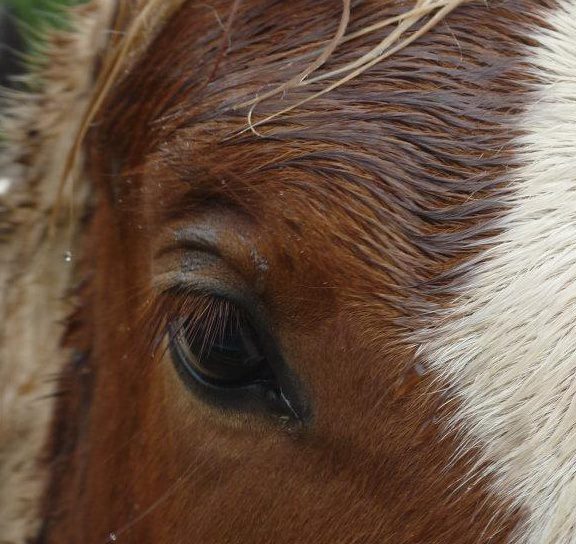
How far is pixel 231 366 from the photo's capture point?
1392mm

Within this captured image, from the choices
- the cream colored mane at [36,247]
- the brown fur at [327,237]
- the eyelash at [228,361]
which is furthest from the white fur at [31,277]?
the eyelash at [228,361]

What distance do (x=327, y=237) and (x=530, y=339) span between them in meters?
0.31

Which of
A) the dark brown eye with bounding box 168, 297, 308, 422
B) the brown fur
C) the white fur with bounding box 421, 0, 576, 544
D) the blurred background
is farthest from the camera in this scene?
the blurred background

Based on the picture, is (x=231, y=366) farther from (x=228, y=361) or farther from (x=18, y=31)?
(x=18, y=31)

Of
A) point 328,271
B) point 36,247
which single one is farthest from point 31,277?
point 328,271

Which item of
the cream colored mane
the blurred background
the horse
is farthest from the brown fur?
the blurred background

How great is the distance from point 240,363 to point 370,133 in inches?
15.4

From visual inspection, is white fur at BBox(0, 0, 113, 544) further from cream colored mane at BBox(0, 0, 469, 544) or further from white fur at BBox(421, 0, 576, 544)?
white fur at BBox(421, 0, 576, 544)

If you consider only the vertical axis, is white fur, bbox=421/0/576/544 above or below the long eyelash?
above

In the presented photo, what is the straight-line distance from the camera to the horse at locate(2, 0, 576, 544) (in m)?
1.17

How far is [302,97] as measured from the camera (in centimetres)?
134

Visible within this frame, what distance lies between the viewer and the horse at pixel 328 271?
117 centimetres

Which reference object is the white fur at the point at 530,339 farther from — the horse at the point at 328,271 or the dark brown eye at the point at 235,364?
the dark brown eye at the point at 235,364

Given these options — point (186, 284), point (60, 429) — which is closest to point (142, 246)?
point (186, 284)
